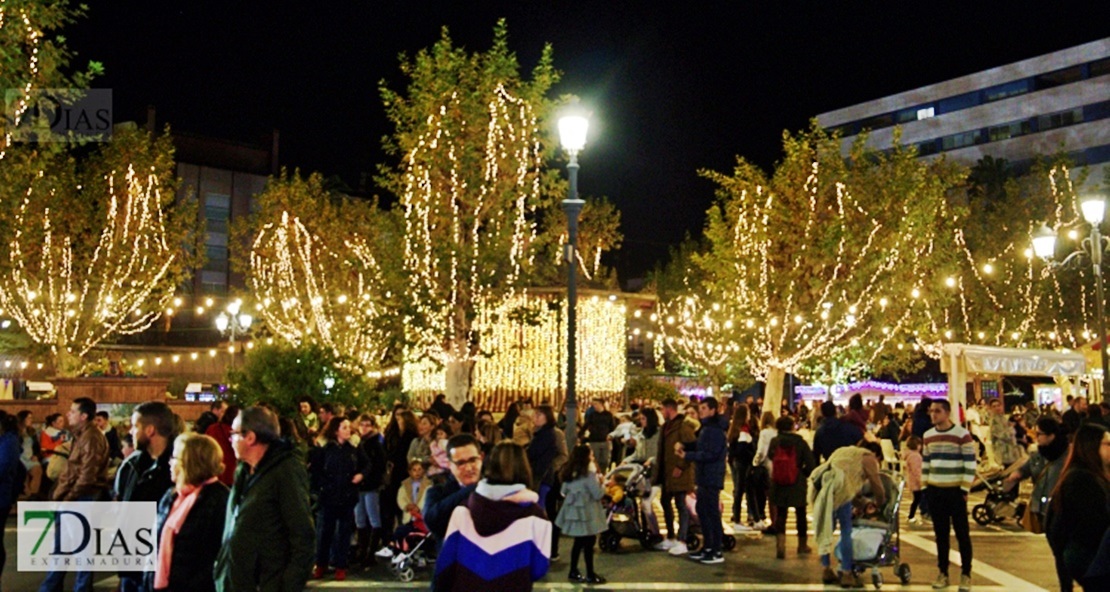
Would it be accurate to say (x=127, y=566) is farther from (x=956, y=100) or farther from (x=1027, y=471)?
(x=956, y=100)

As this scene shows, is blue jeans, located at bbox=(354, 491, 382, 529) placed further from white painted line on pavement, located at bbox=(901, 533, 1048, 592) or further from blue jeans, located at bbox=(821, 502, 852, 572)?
white painted line on pavement, located at bbox=(901, 533, 1048, 592)

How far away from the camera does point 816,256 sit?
3469cm

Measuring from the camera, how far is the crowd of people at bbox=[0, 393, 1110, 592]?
4973 millimetres

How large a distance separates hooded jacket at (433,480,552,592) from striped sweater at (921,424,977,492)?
20.0ft

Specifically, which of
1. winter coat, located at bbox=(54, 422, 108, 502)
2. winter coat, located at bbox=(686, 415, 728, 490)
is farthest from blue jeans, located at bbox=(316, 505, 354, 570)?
winter coat, located at bbox=(686, 415, 728, 490)

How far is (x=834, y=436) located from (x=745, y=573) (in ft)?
6.73

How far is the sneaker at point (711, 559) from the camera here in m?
11.4

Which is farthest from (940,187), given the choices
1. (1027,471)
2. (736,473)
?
(1027,471)

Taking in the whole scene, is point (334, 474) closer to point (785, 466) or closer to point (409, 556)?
point (409, 556)

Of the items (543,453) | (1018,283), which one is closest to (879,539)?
(543,453)

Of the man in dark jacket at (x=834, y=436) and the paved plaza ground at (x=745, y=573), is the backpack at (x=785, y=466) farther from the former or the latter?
the paved plaza ground at (x=745, y=573)

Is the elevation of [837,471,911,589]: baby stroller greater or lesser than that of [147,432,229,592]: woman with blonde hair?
lesser

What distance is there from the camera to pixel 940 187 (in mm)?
38844

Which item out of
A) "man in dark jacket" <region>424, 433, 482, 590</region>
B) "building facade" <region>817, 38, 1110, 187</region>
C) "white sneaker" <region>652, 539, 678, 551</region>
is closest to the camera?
"man in dark jacket" <region>424, 433, 482, 590</region>
